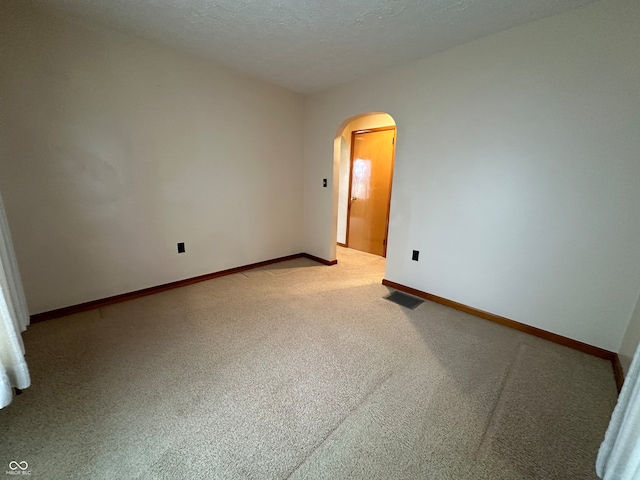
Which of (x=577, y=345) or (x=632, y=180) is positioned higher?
(x=632, y=180)

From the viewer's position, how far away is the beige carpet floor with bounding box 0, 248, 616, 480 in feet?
3.55

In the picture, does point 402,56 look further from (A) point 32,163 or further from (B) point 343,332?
(A) point 32,163

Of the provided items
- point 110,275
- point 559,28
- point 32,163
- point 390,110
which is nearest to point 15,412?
point 110,275

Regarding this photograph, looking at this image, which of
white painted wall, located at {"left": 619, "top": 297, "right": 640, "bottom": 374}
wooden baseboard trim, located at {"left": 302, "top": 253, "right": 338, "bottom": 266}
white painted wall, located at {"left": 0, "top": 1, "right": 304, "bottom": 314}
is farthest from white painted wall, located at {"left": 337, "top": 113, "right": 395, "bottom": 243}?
white painted wall, located at {"left": 619, "top": 297, "right": 640, "bottom": 374}

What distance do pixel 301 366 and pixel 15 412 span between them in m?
1.43

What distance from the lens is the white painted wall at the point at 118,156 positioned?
1848mm

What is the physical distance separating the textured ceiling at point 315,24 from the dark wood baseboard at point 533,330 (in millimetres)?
2238

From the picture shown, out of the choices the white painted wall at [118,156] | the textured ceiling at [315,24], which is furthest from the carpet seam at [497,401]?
the white painted wall at [118,156]

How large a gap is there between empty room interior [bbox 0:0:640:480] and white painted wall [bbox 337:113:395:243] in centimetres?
96

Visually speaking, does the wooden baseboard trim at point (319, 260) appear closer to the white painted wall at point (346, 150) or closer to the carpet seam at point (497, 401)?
the white painted wall at point (346, 150)

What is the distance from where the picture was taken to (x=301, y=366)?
1642 millimetres

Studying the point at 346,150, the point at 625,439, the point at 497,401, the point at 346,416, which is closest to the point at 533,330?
the point at 497,401
